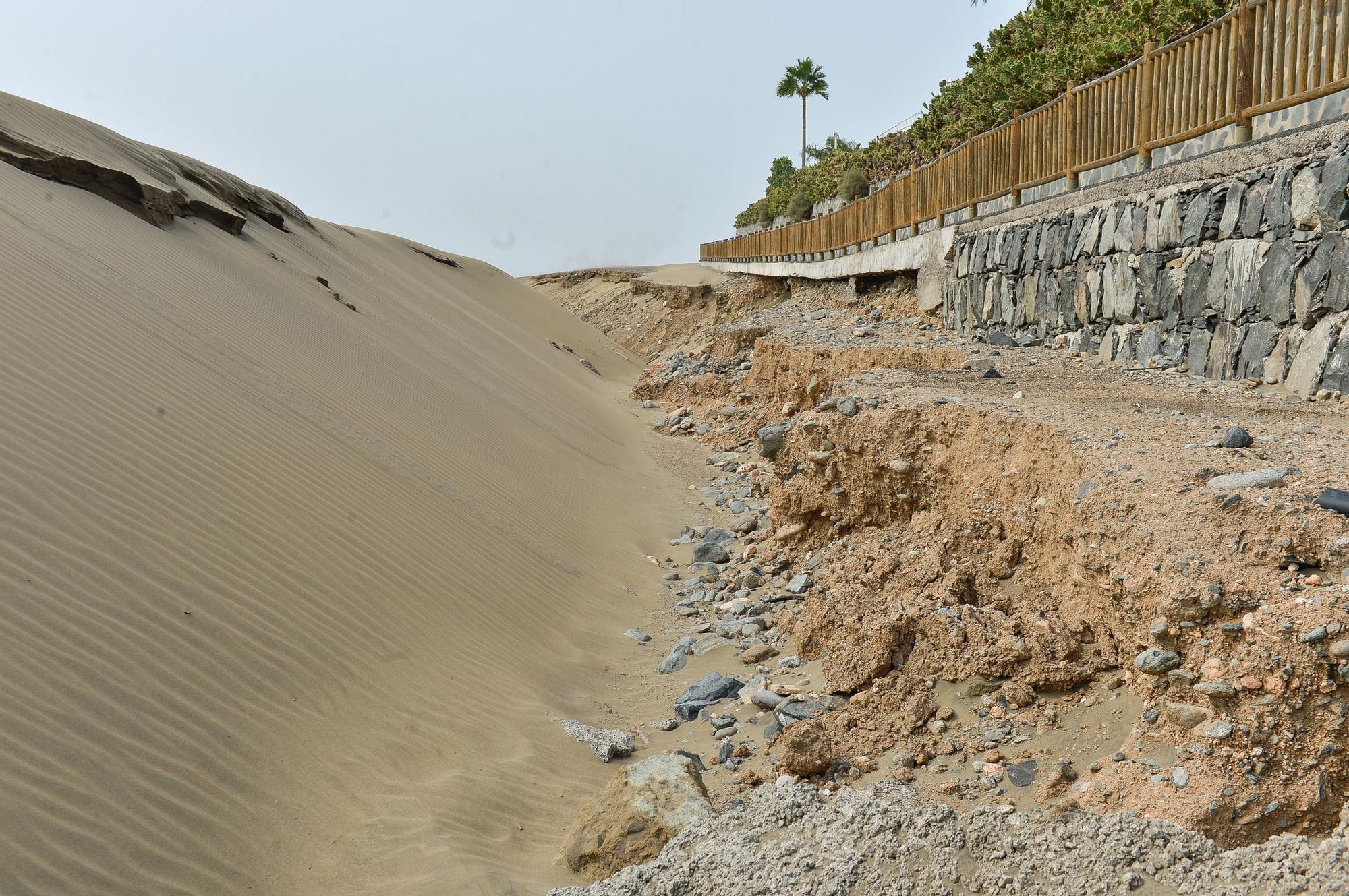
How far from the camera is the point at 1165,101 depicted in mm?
9656

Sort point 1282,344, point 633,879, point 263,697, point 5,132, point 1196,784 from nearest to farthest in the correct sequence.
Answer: point 1196,784 < point 633,879 < point 263,697 < point 1282,344 < point 5,132

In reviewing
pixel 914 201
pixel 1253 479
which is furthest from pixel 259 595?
pixel 914 201

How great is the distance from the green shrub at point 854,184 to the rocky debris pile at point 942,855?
34765mm

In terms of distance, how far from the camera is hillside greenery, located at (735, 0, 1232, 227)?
13312 mm

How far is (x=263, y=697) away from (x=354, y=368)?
708cm

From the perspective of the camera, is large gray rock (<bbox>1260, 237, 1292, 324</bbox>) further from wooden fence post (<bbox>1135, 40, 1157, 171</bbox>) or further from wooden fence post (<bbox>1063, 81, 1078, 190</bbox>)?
wooden fence post (<bbox>1063, 81, 1078, 190</bbox>)

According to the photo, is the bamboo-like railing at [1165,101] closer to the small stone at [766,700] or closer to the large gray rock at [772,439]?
the large gray rock at [772,439]

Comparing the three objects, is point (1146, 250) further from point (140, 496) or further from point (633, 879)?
point (140, 496)

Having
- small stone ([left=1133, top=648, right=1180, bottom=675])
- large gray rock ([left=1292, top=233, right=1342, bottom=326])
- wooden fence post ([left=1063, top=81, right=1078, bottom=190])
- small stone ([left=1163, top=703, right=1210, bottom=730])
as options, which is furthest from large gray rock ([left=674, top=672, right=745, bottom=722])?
wooden fence post ([left=1063, top=81, right=1078, bottom=190])

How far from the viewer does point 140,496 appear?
627 cm

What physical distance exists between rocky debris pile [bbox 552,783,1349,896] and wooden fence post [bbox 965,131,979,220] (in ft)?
43.3

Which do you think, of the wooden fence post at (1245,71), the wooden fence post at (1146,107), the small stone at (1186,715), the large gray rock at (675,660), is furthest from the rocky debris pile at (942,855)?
the wooden fence post at (1146,107)

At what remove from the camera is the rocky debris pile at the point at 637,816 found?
4.21m

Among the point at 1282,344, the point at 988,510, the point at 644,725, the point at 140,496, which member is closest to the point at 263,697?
the point at 140,496
